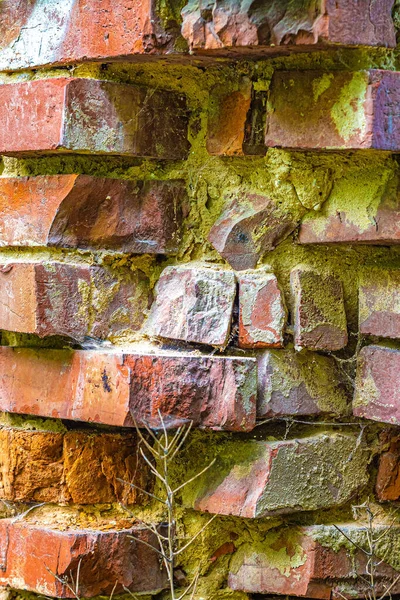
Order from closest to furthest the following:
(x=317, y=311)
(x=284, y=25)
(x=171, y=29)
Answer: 1. (x=284, y=25)
2. (x=171, y=29)
3. (x=317, y=311)

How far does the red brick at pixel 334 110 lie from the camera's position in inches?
66.1

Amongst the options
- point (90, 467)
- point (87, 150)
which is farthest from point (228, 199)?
point (90, 467)

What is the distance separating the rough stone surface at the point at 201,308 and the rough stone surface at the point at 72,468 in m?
0.23

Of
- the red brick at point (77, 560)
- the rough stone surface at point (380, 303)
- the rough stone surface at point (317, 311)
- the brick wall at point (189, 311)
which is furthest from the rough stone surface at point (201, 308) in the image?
the red brick at point (77, 560)

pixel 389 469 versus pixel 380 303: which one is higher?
pixel 380 303

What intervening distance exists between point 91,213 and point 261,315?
337 millimetres

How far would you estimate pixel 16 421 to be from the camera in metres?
2.02

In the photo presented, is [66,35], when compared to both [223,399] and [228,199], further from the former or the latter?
[223,399]

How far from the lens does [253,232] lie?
6.23 feet

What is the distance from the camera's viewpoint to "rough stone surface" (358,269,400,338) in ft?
6.04

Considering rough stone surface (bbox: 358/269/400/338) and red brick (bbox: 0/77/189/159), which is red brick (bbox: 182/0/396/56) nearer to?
red brick (bbox: 0/77/189/159)

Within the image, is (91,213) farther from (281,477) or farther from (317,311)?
(281,477)

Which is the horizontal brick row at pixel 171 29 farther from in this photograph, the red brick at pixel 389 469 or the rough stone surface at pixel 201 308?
the red brick at pixel 389 469

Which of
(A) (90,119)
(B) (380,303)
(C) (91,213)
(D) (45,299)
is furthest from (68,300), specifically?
(B) (380,303)
